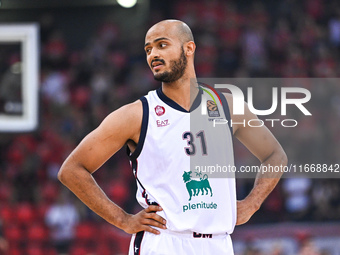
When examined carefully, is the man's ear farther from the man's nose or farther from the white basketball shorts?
the white basketball shorts

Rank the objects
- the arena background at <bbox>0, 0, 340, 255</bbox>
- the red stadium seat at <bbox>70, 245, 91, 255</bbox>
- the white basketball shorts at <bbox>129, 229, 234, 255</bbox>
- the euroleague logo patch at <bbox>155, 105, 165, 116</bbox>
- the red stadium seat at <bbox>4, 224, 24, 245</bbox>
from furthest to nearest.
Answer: the red stadium seat at <bbox>4, 224, 24, 245</bbox> → the red stadium seat at <bbox>70, 245, 91, 255</bbox> → the arena background at <bbox>0, 0, 340, 255</bbox> → the euroleague logo patch at <bbox>155, 105, 165, 116</bbox> → the white basketball shorts at <bbox>129, 229, 234, 255</bbox>

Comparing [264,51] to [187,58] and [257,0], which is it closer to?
[257,0]

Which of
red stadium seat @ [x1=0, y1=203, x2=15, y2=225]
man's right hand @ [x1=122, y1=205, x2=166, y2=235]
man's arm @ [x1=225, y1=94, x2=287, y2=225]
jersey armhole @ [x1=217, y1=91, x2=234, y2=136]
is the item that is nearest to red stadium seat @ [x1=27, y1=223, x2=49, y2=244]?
red stadium seat @ [x1=0, y1=203, x2=15, y2=225]

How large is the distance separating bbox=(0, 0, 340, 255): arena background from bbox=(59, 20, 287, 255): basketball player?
5.49 meters

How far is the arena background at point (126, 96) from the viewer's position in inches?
434

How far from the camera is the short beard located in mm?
4219

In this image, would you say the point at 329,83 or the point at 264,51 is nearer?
the point at 329,83

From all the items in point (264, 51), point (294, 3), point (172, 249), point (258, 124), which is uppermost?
point (294, 3)

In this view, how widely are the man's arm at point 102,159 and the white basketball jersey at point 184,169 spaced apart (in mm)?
101

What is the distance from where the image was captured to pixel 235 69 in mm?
13336

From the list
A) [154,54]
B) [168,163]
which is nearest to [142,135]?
[168,163]

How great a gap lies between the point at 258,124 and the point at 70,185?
1.53 metres

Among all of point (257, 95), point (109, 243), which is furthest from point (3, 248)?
point (257, 95)

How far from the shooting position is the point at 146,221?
13.2 ft
